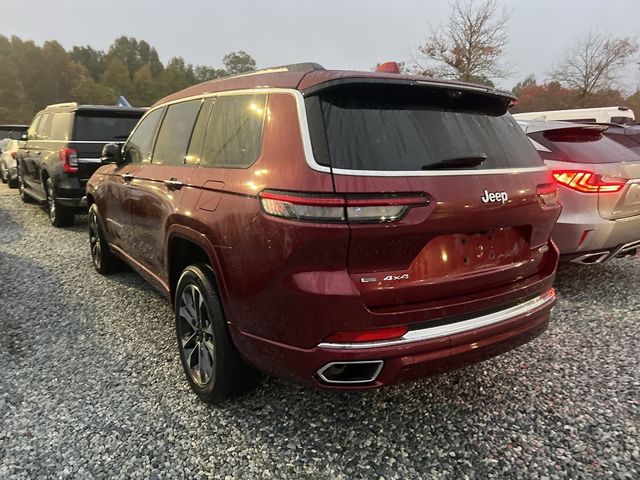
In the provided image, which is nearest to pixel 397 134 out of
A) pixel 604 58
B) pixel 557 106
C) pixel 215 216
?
pixel 215 216

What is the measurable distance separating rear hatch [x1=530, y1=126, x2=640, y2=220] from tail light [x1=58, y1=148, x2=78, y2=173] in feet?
20.6

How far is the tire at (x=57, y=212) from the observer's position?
767 cm

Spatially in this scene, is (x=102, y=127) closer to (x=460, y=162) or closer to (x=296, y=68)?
(x=296, y=68)

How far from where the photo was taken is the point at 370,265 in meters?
2.03

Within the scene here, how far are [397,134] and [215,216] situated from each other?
97 centimetres

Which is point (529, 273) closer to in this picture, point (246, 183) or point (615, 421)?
point (615, 421)

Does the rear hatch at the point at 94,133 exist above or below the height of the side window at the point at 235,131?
below

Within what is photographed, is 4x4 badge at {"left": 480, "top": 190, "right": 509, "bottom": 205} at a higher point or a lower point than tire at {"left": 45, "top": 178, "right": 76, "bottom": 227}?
higher

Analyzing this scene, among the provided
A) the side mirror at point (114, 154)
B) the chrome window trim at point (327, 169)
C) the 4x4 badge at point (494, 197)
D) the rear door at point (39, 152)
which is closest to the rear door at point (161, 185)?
the side mirror at point (114, 154)

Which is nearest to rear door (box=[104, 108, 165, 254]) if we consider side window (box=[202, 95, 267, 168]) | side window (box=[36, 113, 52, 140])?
side window (box=[202, 95, 267, 168])

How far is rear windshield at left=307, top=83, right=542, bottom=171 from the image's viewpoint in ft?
6.77

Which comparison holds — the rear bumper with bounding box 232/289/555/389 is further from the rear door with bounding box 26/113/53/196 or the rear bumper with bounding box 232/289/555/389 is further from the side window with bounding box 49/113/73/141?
the rear door with bounding box 26/113/53/196

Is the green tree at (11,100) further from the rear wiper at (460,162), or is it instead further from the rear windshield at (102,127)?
the rear wiper at (460,162)

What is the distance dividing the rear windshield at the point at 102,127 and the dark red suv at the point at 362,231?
5.41m
